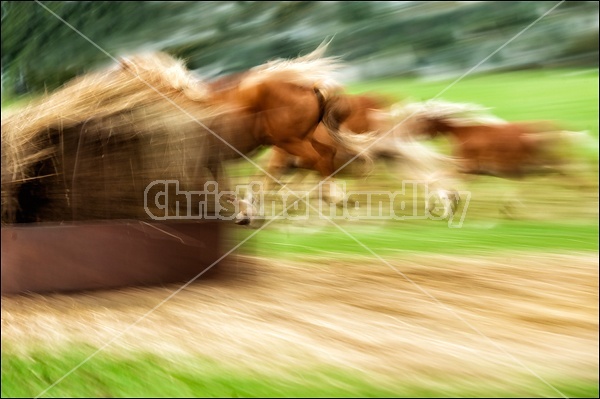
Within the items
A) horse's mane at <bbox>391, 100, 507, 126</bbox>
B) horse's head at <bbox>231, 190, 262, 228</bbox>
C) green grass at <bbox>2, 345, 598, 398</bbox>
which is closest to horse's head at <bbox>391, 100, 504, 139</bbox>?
horse's mane at <bbox>391, 100, 507, 126</bbox>

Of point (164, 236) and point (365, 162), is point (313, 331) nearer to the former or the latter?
point (164, 236)

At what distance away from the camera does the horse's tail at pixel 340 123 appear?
1.12m

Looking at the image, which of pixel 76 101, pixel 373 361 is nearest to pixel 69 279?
pixel 76 101

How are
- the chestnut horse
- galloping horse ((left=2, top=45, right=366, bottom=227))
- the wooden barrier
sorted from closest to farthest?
the wooden barrier, galloping horse ((left=2, top=45, right=366, bottom=227)), the chestnut horse

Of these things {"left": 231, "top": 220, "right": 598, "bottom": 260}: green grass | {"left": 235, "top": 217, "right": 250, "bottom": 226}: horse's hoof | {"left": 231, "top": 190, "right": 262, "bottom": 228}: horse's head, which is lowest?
{"left": 231, "top": 220, "right": 598, "bottom": 260}: green grass

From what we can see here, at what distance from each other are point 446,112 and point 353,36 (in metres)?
0.22

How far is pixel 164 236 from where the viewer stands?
2.68 feet

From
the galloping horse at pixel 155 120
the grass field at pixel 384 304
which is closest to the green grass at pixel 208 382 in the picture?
the grass field at pixel 384 304

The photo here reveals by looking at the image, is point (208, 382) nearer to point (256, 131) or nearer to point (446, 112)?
point (256, 131)

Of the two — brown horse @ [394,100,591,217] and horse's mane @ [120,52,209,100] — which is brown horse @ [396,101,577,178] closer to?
brown horse @ [394,100,591,217]

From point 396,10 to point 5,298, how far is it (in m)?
0.77

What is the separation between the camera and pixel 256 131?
3.54 ft

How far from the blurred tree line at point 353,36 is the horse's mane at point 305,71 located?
0.07 ft

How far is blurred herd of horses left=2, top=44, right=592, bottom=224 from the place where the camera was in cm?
90
